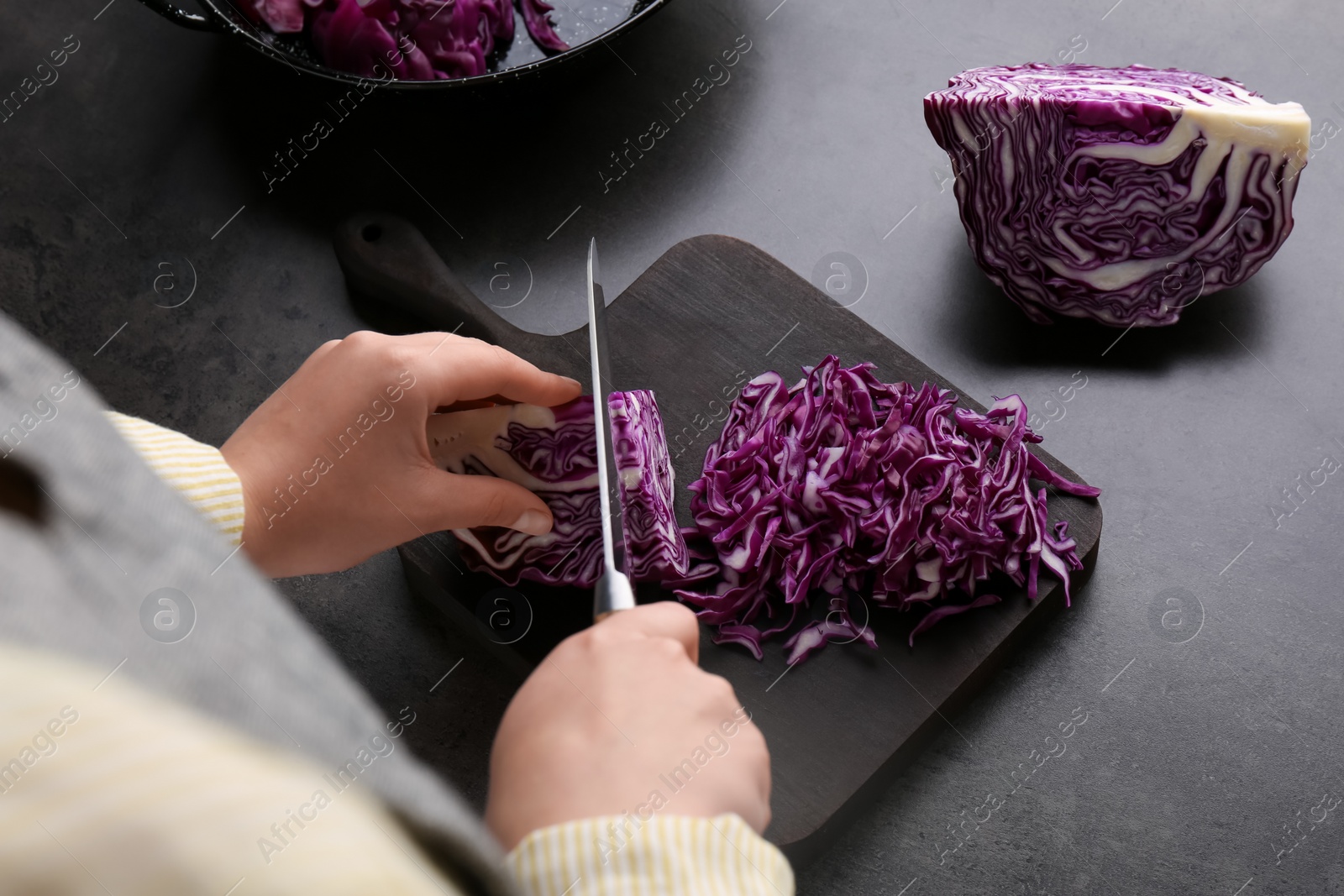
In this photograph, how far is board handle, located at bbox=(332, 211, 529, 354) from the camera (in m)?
1.84

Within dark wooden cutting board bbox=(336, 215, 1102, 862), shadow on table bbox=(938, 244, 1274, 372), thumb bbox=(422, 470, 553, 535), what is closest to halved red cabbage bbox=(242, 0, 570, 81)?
dark wooden cutting board bbox=(336, 215, 1102, 862)

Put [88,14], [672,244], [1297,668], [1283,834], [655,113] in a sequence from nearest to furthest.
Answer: [1283,834] → [1297,668] → [672,244] → [655,113] → [88,14]

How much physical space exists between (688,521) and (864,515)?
287 millimetres

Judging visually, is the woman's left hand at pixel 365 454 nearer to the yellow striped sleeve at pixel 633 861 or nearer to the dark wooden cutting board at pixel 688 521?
the dark wooden cutting board at pixel 688 521

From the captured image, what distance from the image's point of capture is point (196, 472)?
4.62ft

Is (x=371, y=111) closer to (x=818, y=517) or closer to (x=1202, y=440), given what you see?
(x=818, y=517)

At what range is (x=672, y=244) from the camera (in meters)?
2.03

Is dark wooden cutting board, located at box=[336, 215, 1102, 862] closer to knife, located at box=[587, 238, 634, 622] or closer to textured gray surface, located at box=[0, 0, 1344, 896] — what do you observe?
textured gray surface, located at box=[0, 0, 1344, 896]

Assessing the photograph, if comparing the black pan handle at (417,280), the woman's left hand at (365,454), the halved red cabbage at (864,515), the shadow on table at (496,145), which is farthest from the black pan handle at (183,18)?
the halved red cabbage at (864,515)

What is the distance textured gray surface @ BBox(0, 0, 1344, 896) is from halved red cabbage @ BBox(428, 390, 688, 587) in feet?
0.74

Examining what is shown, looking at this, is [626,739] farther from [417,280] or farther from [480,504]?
[417,280]

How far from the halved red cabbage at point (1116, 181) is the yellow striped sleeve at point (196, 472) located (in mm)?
1298

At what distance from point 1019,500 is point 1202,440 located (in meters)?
0.46

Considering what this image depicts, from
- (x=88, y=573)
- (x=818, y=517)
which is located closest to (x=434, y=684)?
(x=818, y=517)
